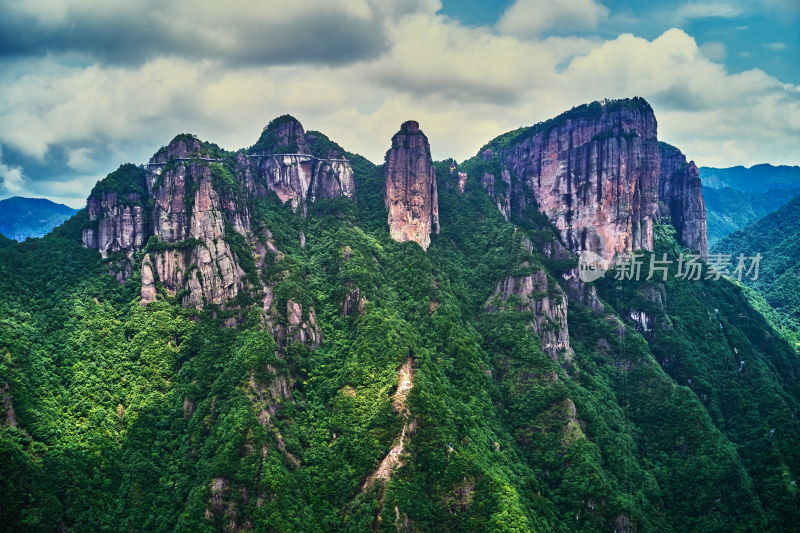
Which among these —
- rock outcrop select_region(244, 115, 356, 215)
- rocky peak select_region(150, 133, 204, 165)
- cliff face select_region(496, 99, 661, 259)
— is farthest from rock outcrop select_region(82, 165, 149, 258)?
cliff face select_region(496, 99, 661, 259)

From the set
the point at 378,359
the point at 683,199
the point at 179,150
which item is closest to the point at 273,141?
the point at 179,150

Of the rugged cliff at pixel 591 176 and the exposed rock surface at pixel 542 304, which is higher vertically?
the rugged cliff at pixel 591 176

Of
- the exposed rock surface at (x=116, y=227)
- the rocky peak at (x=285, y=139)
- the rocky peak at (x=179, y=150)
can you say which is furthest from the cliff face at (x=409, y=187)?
the exposed rock surface at (x=116, y=227)

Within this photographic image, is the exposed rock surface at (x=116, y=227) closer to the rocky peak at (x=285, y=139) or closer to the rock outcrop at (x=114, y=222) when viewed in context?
the rock outcrop at (x=114, y=222)

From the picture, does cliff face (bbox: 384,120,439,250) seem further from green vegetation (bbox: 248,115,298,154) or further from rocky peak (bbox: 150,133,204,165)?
rocky peak (bbox: 150,133,204,165)

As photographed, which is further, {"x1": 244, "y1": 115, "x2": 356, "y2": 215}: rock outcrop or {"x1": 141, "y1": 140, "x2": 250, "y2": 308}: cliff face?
{"x1": 244, "y1": 115, "x2": 356, "y2": 215}: rock outcrop

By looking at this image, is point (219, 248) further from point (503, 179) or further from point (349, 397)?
point (503, 179)
